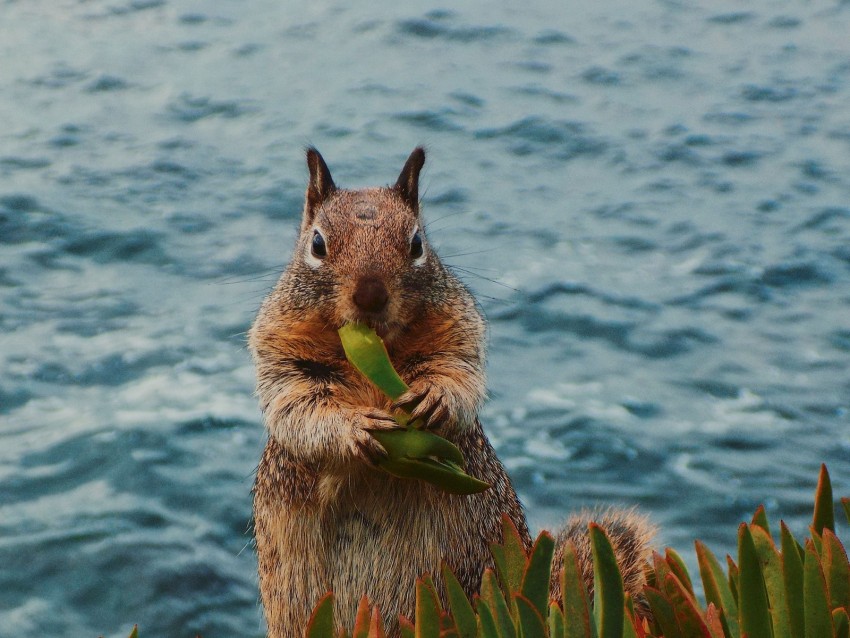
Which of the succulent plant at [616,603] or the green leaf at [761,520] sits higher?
the green leaf at [761,520]

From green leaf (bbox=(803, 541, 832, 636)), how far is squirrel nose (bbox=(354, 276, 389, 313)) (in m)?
1.58

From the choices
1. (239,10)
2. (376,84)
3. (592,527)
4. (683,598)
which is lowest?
(683,598)

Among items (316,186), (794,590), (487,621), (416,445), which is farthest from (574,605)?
→ (316,186)

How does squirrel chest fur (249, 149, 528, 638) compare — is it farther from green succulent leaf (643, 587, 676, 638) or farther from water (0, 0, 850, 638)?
water (0, 0, 850, 638)

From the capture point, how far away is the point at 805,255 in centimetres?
873

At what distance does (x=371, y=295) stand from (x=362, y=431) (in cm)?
44

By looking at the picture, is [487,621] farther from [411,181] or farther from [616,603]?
[411,181]

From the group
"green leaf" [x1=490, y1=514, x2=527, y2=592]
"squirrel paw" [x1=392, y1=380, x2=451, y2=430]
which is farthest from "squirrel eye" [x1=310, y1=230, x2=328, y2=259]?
"green leaf" [x1=490, y1=514, x2=527, y2=592]

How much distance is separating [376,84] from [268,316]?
7.65m

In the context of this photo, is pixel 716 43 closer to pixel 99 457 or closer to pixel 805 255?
pixel 805 255

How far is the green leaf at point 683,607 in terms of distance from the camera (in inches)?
103

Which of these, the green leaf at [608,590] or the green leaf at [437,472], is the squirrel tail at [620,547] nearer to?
the green leaf at [437,472]

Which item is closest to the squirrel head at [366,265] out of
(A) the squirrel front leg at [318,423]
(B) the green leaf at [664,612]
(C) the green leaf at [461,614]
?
(A) the squirrel front leg at [318,423]

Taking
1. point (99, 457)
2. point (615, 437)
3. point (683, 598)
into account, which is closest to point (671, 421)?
point (615, 437)
